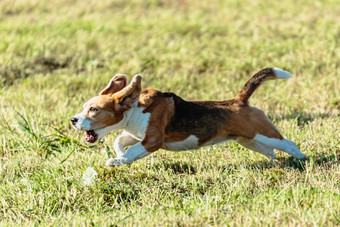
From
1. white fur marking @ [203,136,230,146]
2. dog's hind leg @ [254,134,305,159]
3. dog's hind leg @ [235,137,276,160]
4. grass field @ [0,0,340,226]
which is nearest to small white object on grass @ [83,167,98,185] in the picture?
grass field @ [0,0,340,226]

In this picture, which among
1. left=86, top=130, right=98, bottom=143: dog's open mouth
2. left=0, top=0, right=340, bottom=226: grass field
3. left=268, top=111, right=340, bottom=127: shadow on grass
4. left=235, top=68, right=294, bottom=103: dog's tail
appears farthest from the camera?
left=268, top=111, right=340, bottom=127: shadow on grass

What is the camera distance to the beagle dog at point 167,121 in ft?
15.6

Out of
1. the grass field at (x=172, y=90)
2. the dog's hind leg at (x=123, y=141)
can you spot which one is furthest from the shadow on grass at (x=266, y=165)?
the dog's hind leg at (x=123, y=141)

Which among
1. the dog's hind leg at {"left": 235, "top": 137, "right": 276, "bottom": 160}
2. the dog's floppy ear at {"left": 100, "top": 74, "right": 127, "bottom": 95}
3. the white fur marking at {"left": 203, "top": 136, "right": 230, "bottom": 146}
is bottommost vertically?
the dog's hind leg at {"left": 235, "top": 137, "right": 276, "bottom": 160}

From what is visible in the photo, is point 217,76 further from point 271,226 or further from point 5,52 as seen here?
point 271,226

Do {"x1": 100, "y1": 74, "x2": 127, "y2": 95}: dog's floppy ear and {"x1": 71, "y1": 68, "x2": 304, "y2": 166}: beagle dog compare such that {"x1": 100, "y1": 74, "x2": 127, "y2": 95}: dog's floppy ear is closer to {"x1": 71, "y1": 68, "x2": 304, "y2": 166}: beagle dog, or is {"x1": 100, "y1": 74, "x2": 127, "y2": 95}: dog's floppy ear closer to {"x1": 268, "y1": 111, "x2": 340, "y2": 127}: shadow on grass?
{"x1": 71, "y1": 68, "x2": 304, "y2": 166}: beagle dog

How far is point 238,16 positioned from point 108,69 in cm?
508

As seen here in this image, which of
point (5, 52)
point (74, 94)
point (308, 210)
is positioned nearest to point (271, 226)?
point (308, 210)

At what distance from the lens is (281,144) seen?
5.29 metres

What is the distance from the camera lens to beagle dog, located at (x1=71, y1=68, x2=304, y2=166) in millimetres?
4742

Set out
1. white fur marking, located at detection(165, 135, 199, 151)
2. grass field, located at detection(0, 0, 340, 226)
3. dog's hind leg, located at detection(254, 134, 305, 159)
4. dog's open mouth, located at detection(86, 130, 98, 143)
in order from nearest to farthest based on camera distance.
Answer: grass field, located at detection(0, 0, 340, 226) < dog's open mouth, located at detection(86, 130, 98, 143) < white fur marking, located at detection(165, 135, 199, 151) < dog's hind leg, located at detection(254, 134, 305, 159)

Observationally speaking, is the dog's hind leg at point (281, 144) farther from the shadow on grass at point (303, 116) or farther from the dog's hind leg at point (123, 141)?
the shadow on grass at point (303, 116)

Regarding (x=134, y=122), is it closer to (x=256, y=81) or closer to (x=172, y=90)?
(x=256, y=81)

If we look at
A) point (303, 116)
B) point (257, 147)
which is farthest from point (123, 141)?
point (303, 116)
